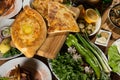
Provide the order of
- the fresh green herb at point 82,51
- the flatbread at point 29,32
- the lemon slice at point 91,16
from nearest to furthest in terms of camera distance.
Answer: the flatbread at point 29,32
the fresh green herb at point 82,51
the lemon slice at point 91,16

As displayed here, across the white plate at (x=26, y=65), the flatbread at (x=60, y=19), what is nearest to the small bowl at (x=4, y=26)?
the white plate at (x=26, y=65)

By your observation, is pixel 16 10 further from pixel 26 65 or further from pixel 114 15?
pixel 114 15

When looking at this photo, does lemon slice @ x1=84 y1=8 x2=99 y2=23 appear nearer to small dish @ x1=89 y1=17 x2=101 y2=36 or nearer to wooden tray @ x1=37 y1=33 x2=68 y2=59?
small dish @ x1=89 y1=17 x2=101 y2=36

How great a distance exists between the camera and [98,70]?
1484 mm

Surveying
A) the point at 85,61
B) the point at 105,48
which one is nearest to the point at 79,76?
the point at 85,61

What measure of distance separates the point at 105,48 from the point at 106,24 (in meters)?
0.15

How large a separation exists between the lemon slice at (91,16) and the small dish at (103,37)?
0.26 ft

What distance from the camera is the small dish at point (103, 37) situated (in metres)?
1.57

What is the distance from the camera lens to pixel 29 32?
143 cm

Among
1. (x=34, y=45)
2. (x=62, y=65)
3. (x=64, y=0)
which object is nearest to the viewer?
(x=34, y=45)

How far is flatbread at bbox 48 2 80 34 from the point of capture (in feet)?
4.75

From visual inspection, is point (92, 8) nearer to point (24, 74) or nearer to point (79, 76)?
point (79, 76)

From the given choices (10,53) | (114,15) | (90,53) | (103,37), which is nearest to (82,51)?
(90,53)

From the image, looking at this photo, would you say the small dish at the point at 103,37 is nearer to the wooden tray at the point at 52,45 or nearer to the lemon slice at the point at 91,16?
the lemon slice at the point at 91,16
